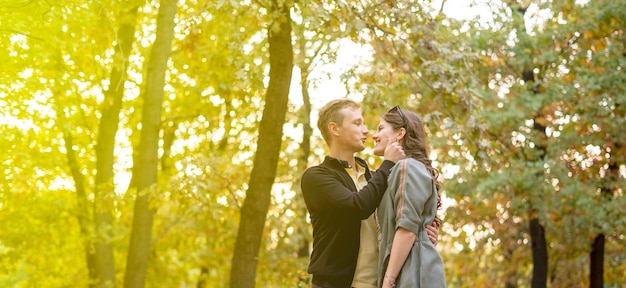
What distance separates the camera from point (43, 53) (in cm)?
1073

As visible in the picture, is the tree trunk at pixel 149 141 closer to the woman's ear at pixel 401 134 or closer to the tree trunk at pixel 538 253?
the woman's ear at pixel 401 134

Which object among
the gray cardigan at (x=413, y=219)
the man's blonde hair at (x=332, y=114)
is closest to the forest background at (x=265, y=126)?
the man's blonde hair at (x=332, y=114)

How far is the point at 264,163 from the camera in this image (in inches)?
392

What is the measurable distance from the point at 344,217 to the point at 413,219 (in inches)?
18.4

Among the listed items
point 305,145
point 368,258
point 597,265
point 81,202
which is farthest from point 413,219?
point 597,265

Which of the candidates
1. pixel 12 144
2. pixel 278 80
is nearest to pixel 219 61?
pixel 12 144

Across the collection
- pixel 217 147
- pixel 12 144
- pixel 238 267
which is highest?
pixel 217 147

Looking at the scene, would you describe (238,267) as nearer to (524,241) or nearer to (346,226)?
(346,226)

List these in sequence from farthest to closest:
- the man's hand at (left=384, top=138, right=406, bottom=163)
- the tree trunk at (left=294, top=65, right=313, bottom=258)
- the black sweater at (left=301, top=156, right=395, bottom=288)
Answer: the tree trunk at (left=294, top=65, right=313, bottom=258), the man's hand at (left=384, top=138, right=406, bottom=163), the black sweater at (left=301, top=156, right=395, bottom=288)

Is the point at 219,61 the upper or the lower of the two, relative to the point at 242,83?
upper

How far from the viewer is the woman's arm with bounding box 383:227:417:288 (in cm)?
475

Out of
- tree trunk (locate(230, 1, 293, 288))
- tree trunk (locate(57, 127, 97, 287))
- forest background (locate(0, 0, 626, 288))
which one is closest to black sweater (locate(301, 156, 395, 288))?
forest background (locate(0, 0, 626, 288))

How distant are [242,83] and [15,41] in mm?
2644

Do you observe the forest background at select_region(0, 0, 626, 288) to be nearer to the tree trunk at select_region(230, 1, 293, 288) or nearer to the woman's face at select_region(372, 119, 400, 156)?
the tree trunk at select_region(230, 1, 293, 288)
